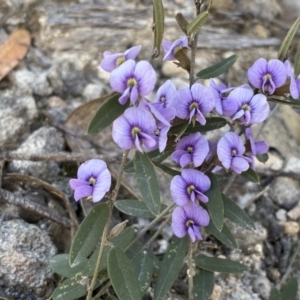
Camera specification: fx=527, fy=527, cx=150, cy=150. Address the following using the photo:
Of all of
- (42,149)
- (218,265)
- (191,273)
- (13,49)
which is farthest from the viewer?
(13,49)

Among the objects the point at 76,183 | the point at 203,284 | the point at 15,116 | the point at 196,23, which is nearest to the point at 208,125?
the point at 196,23

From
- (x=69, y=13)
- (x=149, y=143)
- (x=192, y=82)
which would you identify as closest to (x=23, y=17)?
(x=69, y=13)

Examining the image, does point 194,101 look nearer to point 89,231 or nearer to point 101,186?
point 101,186

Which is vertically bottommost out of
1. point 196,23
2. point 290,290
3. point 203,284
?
point 290,290

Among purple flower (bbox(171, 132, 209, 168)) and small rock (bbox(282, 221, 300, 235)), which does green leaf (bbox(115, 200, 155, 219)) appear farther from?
small rock (bbox(282, 221, 300, 235))

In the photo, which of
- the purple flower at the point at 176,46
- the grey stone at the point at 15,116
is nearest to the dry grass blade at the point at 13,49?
the grey stone at the point at 15,116

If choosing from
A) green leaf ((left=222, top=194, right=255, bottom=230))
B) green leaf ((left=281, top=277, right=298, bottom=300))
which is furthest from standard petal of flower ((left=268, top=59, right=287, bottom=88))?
green leaf ((left=281, top=277, right=298, bottom=300))

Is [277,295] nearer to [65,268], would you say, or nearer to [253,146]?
[253,146]

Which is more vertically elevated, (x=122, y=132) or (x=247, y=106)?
(x=122, y=132)
